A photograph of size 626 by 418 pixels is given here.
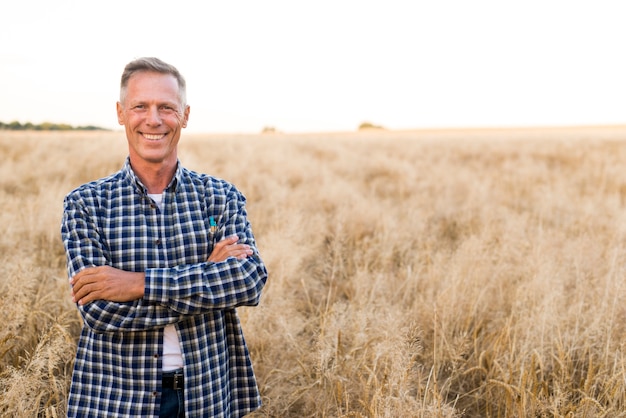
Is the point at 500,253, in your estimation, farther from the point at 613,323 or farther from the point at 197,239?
the point at 197,239

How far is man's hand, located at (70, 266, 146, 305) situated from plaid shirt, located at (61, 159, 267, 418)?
3cm

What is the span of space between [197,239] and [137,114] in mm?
538

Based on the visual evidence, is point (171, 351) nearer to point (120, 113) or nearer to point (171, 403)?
point (171, 403)

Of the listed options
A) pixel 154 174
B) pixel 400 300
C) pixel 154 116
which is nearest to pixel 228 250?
pixel 154 174

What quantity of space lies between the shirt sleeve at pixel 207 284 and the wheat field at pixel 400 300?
2.51 feet

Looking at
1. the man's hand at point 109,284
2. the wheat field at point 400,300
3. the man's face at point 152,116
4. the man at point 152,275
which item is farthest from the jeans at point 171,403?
the man's face at point 152,116

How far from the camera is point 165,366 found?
1999 mm

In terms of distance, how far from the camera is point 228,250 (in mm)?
2045

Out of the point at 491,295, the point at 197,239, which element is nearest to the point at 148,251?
the point at 197,239

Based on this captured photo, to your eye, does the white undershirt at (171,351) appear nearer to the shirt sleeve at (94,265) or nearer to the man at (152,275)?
the man at (152,275)

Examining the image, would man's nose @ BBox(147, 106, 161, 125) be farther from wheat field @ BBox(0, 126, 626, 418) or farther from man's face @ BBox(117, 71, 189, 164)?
wheat field @ BBox(0, 126, 626, 418)

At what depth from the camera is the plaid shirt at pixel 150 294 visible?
1901 mm

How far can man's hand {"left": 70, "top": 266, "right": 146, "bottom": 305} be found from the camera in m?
1.89

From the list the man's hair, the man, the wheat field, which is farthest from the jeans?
the man's hair
